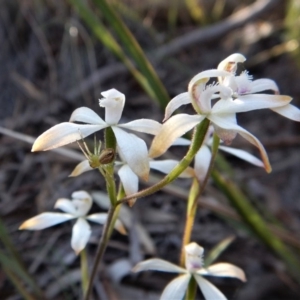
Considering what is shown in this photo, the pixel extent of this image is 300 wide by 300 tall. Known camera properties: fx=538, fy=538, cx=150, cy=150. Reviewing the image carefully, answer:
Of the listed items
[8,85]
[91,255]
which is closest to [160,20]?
[8,85]

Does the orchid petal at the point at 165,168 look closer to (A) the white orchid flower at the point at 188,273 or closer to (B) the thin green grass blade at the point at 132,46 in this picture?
(A) the white orchid flower at the point at 188,273

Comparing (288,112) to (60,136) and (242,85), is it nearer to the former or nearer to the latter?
(242,85)

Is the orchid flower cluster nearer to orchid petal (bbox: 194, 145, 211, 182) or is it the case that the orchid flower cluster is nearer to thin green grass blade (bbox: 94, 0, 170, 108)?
orchid petal (bbox: 194, 145, 211, 182)

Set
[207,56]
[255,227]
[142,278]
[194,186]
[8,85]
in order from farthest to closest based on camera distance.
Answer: [207,56]
[8,85]
[142,278]
[255,227]
[194,186]

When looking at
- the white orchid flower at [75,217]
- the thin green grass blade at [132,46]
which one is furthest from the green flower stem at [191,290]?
the thin green grass blade at [132,46]

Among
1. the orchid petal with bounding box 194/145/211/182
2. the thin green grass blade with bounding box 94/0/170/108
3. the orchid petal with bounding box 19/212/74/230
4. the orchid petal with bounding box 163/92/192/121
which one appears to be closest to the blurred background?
the thin green grass blade with bounding box 94/0/170/108

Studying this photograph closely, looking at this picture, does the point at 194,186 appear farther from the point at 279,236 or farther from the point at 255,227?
the point at 279,236

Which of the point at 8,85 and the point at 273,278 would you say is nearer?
the point at 273,278
